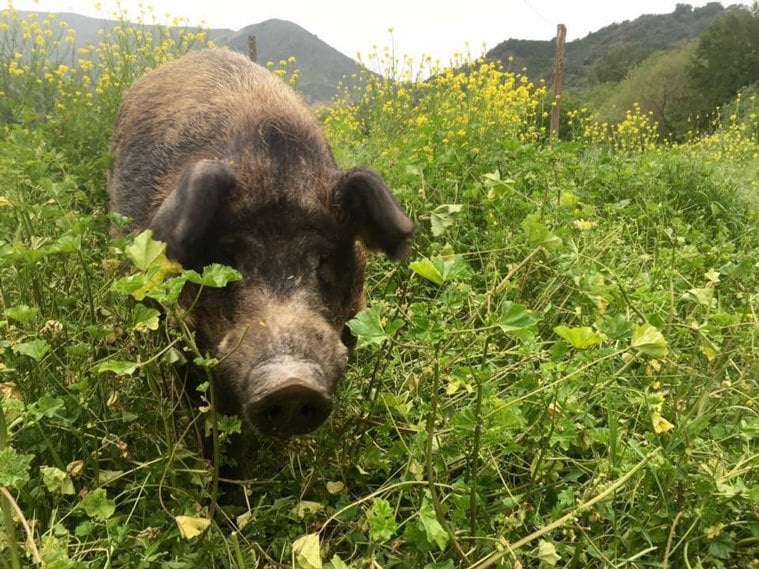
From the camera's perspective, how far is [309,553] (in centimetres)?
158

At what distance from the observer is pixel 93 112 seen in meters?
5.91

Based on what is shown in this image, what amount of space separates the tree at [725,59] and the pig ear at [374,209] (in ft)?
115

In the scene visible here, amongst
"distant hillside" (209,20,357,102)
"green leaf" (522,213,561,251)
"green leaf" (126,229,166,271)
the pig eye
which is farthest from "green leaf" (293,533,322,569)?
"distant hillside" (209,20,357,102)

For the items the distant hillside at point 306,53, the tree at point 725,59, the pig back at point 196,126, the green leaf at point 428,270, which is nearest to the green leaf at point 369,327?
the green leaf at point 428,270

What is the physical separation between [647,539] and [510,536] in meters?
0.41

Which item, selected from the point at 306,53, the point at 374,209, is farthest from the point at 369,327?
the point at 306,53

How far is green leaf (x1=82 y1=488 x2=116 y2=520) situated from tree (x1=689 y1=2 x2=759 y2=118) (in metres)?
36.7

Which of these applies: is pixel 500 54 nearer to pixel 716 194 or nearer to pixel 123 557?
pixel 716 194

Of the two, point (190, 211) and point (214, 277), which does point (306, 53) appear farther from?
point (214, 277)

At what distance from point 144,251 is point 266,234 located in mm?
940

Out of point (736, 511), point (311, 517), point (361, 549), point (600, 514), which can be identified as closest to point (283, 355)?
point (311, 517)

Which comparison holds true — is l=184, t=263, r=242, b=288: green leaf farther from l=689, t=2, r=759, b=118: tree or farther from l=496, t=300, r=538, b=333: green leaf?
l=689, t=2, r=759, b=118: tree

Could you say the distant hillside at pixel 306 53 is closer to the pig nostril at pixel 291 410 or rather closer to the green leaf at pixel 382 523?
the pig nostril at pixel 291 410

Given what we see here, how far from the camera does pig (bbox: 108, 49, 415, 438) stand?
2.17 m
